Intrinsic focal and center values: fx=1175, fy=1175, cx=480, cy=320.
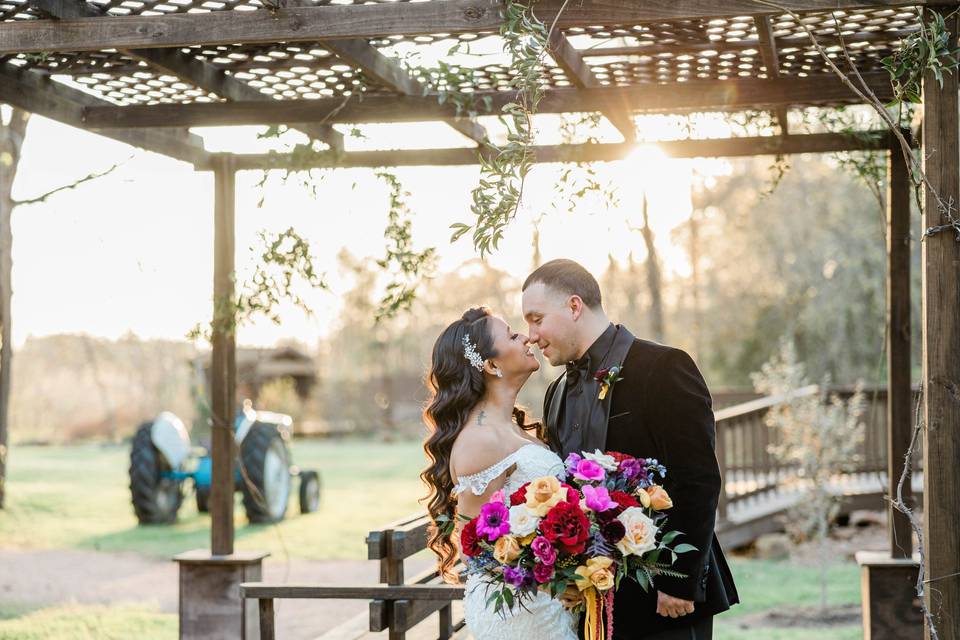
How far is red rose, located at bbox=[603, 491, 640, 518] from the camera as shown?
126 inches

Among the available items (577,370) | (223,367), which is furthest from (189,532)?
(577,370)

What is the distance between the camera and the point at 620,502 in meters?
3.21

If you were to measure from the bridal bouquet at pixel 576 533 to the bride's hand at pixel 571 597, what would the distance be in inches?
0.4

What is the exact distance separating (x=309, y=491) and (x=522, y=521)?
1370 centimetres

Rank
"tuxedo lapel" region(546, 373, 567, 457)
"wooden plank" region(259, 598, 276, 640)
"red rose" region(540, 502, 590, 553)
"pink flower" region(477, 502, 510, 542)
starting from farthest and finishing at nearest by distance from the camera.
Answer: "wooden plank" region(259, 598, 276, 640) < "tuxedo lapel" region(546, 373, 567, 457) < "pink flower" region(477, 502, 510, 542) < "red rose" region(540, 502, 590, 553)

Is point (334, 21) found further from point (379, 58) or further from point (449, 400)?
point (449, 400)

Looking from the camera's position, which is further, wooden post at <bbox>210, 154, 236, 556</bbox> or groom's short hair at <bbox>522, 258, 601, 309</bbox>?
wooden post at <bbox>210, 154, 236, 556</bbox>

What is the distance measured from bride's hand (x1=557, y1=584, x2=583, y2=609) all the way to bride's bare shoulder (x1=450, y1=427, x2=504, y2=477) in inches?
28.8

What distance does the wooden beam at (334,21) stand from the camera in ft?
13.0

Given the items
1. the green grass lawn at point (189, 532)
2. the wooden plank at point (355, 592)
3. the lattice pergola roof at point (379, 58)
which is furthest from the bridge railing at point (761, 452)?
the wooden plank at point (355, 592)

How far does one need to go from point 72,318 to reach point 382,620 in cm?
1752

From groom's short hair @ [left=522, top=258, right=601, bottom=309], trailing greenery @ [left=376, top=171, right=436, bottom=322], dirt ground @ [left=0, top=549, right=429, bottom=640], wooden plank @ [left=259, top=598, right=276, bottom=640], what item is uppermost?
trailing greenery @ [left=376, top=171, right=436, bottom=322]

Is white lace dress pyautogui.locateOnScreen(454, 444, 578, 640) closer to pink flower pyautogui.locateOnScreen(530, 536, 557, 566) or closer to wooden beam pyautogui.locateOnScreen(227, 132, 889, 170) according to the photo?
pink flower pyautogui.locateOnScreen(530, 536, 557, 566)

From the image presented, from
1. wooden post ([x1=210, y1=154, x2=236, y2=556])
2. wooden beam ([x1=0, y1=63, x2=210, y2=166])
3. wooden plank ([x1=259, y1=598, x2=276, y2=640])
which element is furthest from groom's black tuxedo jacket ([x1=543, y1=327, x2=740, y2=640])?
wooden post ([x1=210, y1=154, x2=236, y2=556])
